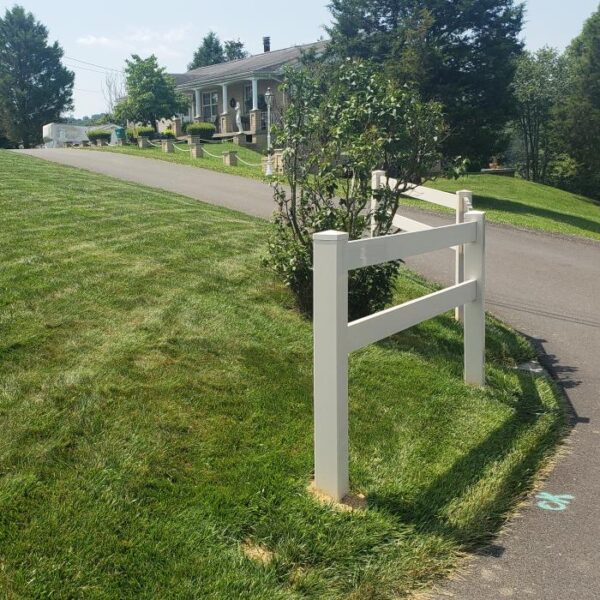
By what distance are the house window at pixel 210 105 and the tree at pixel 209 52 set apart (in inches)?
1924

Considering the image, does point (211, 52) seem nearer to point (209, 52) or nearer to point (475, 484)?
point (209, 52)

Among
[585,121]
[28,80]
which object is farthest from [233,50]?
[585,121]

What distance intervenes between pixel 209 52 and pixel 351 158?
9646cm

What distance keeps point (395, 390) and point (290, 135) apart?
8.54 feet

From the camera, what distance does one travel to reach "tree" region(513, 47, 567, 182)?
41312mm

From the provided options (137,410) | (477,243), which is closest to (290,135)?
(477,243)

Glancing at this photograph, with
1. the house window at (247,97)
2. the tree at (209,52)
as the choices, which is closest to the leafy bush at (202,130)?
the house window at (247,97)

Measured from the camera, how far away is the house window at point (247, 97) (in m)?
43.9

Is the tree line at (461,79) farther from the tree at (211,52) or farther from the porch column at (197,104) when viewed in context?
the tree at (211,52)

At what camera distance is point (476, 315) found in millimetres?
5180

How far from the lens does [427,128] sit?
6000 millimetres

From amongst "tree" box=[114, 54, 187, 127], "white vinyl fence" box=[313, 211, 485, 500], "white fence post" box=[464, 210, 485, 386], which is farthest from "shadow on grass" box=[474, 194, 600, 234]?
"tree" box=[114, 54, 187, 127]

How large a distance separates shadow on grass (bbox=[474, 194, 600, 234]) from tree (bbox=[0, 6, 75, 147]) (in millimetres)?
47774

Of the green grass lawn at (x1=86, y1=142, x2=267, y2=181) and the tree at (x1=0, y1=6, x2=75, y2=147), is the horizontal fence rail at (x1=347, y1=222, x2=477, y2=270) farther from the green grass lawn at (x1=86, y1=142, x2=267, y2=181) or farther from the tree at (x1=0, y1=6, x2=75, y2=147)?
the tree at (x1=0, y1=6, x2=75, y2=147)
